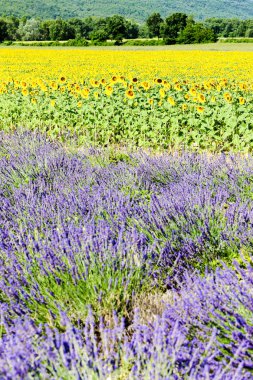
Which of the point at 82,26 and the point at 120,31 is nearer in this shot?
the point at 120,31

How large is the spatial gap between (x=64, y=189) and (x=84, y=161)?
1243mm

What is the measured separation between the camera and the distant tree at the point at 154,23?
8150 centimetres

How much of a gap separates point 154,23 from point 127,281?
85385 millimetres

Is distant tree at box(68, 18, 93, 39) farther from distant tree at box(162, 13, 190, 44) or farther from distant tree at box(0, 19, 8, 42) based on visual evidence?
distant tree at box(162, 13, 190, 44)

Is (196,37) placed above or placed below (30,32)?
below

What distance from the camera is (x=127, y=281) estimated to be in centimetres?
229

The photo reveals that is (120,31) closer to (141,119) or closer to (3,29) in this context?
(3,29)

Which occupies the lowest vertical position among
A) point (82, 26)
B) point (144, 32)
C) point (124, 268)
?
point (124, 268)

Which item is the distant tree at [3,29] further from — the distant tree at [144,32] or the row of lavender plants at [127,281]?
the row of lavender plants at [127,281]

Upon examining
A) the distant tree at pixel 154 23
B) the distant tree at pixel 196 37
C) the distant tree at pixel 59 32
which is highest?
the distant tree at pixel 154 23

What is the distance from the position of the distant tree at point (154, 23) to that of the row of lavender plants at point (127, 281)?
8211cm

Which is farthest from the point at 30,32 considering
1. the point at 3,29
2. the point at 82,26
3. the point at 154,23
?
the point at 82,26

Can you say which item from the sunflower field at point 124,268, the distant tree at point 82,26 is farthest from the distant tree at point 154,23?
the sunflower field at point 124,268

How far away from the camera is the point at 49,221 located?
3271 mm
